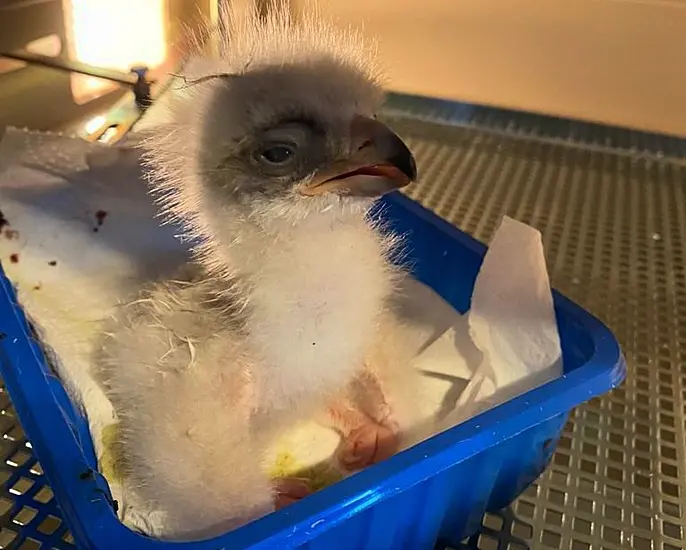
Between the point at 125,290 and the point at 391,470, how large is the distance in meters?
0.45

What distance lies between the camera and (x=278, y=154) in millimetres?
551

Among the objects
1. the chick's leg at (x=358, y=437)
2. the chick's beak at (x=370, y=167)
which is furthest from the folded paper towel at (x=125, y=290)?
the chick's beak at (x=370, y=167)

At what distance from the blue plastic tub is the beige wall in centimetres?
72

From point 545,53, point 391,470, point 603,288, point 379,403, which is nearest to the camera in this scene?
point 391,470

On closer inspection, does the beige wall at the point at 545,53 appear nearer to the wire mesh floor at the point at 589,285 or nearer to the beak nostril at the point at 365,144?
the wire mesh floor at the point at 589,285

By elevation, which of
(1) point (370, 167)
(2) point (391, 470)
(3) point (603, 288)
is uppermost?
(1) point (370, 167)

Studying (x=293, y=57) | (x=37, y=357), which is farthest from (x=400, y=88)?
(x=37, y=357)

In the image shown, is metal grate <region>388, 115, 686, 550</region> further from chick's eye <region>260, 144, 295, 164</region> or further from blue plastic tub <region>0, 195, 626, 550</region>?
chick's eye <region>260, 144, 295, 164</region>

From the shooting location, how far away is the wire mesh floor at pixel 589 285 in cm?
66

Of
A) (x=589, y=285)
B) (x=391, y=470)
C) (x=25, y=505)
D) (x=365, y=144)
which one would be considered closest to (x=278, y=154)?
(x=365, y=144)

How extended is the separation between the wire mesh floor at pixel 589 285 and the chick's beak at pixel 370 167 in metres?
0.32

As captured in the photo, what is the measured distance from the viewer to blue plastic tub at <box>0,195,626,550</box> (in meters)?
0.47

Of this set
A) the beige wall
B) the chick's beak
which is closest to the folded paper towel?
the chick's beak

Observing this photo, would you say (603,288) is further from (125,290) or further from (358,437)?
(125,290)
